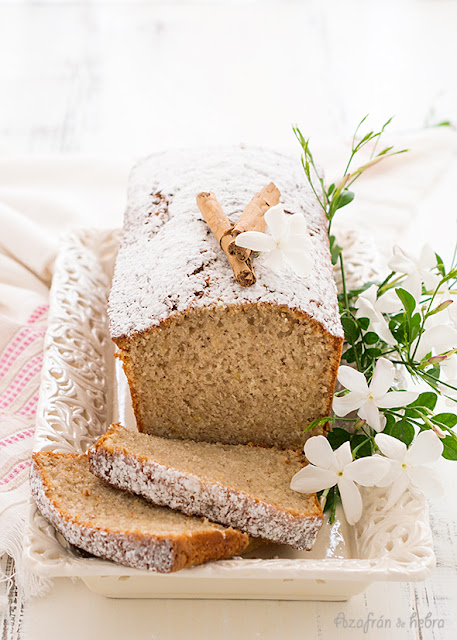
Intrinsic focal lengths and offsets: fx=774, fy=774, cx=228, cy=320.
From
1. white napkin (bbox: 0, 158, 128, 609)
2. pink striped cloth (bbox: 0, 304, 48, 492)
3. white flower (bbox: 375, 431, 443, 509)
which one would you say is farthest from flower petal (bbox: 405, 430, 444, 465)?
pink striped cloth (bbox: 0, 304, 48, 492)

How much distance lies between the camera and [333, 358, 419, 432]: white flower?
7.34ft

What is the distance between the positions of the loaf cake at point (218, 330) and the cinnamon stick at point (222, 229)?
1.3 inches

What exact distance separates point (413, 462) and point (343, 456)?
20 centimetres

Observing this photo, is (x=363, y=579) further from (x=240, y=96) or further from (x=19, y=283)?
(x=240, y=96)

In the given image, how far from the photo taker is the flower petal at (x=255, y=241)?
225 centimetres

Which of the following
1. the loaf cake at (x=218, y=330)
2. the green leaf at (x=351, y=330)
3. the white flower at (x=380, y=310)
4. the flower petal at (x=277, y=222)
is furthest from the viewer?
the green leaf at (x=351, y=330)

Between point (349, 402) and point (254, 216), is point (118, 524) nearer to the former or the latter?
point (349, 402)

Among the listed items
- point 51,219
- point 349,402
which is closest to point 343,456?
point 349,402

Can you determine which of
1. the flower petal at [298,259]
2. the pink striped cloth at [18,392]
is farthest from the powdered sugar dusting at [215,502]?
the flower petal at [298,259]

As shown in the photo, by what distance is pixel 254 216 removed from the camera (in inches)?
98.5

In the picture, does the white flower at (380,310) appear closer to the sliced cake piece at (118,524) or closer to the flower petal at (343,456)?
the flower petal at (343,456)

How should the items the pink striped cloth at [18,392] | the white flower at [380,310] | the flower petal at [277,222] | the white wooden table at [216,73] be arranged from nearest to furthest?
the flower petal at [277,222] → the white flower at [380,310] → the pink striped cloth at [18,392] → the white wooden table at [216,73]

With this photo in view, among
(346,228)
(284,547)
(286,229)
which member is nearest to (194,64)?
(346,228)

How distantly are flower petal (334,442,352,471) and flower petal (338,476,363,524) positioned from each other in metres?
0.03
